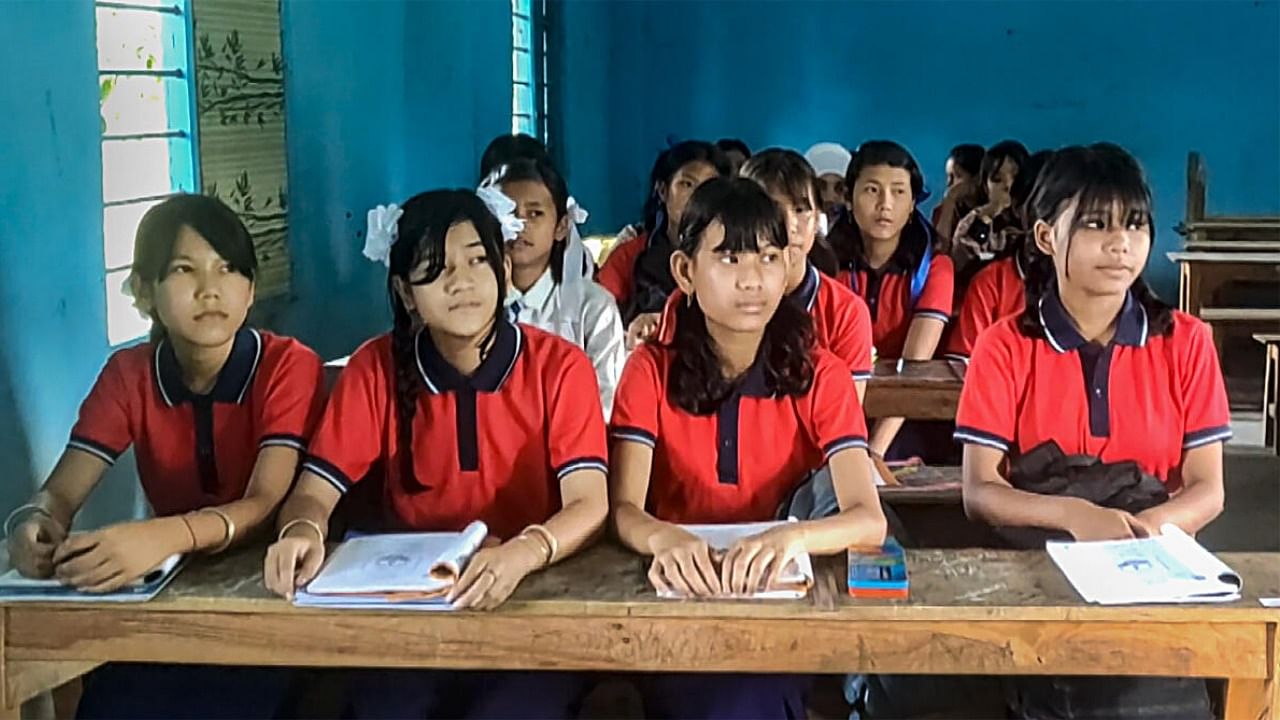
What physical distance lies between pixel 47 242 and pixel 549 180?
3.49ft

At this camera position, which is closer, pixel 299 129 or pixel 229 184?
pixel 229 184

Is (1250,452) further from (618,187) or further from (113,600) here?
(113,600)

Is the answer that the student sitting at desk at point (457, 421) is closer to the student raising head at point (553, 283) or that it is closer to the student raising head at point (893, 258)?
the student raising head at point (553, 283)

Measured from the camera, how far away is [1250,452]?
5129mm

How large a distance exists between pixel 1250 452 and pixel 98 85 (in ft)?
13.8

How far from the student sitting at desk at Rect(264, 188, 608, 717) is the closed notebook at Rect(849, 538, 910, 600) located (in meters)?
0.36

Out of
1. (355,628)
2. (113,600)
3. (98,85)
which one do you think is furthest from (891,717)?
(98,85)

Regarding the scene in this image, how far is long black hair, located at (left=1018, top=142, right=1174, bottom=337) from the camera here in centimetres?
205

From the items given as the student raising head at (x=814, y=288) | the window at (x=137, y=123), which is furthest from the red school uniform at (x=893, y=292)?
the window at (x=137, y=123)

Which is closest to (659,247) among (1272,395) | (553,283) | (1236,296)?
(553,283)

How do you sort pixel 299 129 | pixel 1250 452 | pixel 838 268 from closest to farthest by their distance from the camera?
1. pixel 299 129
2. pixel 838 268
3. pixel 1250 452

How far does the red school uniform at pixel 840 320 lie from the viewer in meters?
2.88

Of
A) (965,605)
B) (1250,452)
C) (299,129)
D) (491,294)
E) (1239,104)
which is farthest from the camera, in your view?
(1239,104)

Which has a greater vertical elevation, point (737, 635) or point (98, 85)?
point (98, 85)
